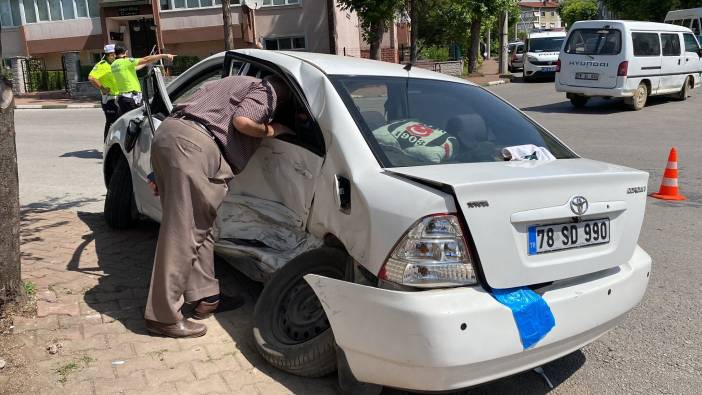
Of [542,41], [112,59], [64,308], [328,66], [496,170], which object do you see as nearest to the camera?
[496,170]

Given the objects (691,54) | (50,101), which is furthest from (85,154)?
(50,101)

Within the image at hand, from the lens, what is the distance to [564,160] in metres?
3.44

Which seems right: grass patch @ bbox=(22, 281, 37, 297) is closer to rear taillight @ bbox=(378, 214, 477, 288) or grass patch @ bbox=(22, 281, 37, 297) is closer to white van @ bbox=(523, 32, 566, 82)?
rear taillight @ bbox=(378, 214, 477, 288)

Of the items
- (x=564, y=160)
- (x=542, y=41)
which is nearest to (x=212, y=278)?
(x=564, y=160)

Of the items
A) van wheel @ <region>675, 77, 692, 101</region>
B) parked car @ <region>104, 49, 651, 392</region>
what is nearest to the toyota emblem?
parked car @ <region>104, 49, 651, 392</region>

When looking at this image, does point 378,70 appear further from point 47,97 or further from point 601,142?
point 47,97

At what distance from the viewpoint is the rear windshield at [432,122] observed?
328 cm

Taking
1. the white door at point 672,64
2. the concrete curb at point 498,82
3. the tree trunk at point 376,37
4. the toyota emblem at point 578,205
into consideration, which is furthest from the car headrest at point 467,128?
the concrete curb at point 498,82

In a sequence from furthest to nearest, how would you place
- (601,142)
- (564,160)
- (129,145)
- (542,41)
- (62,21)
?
(62,21)
(542,41)
(601,142)
(129,145)
(564,160)

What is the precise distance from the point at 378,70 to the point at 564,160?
1232 mm

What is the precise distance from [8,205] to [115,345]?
3.32 feet

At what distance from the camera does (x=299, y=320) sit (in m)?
3.38

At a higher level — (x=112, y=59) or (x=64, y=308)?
(x=112, y=59)

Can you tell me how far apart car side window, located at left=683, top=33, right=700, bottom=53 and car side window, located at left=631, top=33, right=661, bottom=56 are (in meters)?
1.82
